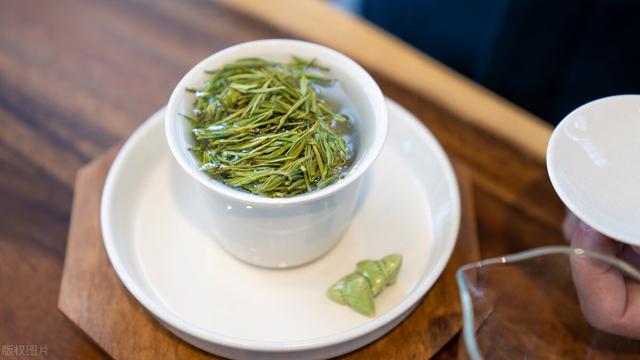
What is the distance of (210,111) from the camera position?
2.60 ft

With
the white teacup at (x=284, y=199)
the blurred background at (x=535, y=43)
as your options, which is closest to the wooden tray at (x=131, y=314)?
the white teacup at (x=284, y=199)

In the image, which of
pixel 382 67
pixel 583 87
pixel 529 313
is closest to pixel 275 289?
pixel 529 313

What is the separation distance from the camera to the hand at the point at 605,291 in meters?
0.74

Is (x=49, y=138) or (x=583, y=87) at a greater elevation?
(x=583, y=87)

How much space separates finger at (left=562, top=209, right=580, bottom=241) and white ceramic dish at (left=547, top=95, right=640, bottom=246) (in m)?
0.14

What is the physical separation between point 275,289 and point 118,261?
0.61 ft

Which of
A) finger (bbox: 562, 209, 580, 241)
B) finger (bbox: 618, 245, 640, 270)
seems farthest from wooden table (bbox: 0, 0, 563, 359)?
finger (bbox: 618, 245, 640, 270)

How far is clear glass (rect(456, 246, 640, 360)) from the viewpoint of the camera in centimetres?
75

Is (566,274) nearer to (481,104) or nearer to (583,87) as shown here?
(481,104)

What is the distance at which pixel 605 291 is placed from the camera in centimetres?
75

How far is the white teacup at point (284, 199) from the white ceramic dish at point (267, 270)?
35 mm

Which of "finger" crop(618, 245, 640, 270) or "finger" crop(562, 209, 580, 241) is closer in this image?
"finger" crop(618, 245, 640, 270)

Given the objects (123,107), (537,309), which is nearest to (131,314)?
(123,107)

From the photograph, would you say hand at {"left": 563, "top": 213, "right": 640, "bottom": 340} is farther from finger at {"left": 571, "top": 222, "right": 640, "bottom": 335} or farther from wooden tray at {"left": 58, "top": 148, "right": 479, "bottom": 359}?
wooden tray at {"left": 58, "top": 148, "right": 479, "bottom": 359}
